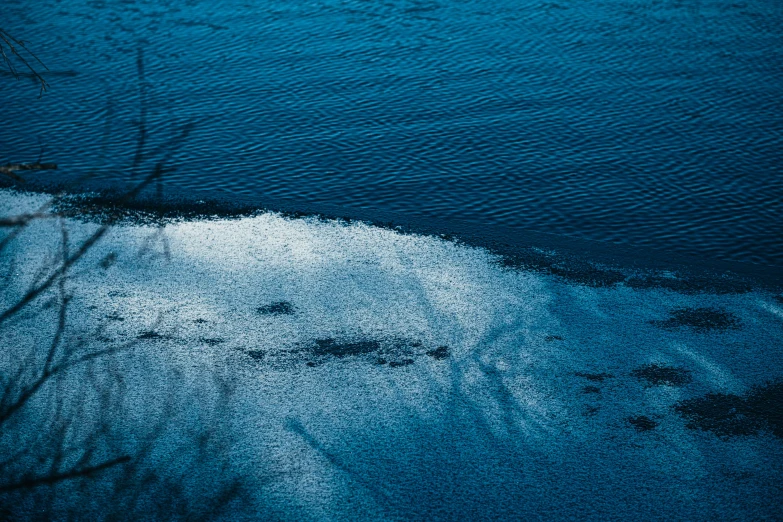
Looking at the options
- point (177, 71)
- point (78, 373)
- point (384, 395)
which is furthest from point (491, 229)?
point (177, 71)

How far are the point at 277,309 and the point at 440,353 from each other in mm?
1930

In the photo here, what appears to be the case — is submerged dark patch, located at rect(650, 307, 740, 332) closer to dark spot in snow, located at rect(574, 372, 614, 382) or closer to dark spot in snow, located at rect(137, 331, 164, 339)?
dark spot in snow, located at rect(574, 372, 614, 382)

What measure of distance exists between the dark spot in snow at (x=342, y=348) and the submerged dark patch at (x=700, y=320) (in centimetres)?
306

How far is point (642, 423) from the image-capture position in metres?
6.43

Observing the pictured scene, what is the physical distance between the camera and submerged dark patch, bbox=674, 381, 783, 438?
21.0ft

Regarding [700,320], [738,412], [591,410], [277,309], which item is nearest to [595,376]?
[591,410]

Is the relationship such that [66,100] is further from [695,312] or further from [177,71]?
[695,312]

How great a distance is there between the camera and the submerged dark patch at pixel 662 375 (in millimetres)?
6949

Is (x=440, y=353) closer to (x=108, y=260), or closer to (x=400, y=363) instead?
(x=400, y=363)

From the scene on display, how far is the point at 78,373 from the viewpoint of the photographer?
6.96 m

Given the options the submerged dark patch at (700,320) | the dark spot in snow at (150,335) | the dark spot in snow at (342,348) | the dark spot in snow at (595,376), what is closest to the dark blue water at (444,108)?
the submerged dark patch at (700,320)

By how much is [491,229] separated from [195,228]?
3962 mm

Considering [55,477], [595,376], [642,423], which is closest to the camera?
[55,477]

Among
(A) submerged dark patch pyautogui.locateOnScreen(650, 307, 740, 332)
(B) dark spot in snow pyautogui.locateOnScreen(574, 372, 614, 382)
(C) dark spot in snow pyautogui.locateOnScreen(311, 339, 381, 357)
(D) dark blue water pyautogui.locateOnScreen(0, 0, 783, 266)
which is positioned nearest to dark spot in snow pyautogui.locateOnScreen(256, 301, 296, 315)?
(C) dark spot in snow pyautogui.locateOnScreen(311, 339, 381, 357)
